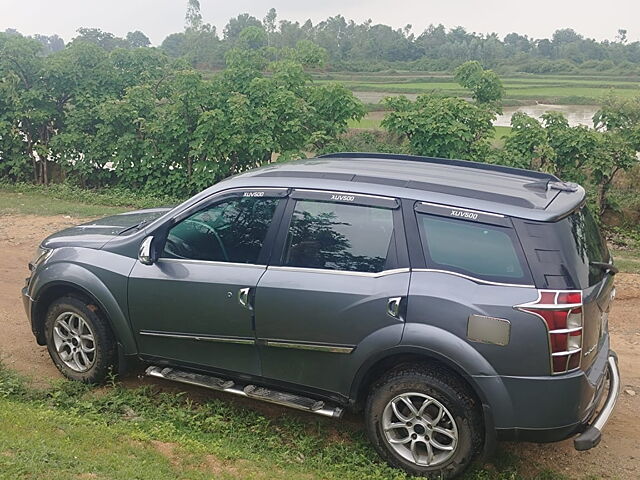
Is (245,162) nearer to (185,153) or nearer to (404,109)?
(185,153)

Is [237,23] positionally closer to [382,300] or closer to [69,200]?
[69,200]

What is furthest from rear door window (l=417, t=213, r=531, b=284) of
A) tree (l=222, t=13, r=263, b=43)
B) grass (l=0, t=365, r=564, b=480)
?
tree (l=222, t=13, r=263, b=43)

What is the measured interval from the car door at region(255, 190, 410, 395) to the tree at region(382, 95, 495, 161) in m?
7.58

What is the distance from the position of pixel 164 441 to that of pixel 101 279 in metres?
1.34

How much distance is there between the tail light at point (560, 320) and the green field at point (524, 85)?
24307mm

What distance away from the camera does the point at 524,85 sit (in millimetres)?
37375

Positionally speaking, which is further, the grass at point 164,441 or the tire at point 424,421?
the tire at point 424,421

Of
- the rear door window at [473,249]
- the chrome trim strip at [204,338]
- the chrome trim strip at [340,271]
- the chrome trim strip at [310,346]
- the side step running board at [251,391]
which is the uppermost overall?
the rear door window at [473,249]

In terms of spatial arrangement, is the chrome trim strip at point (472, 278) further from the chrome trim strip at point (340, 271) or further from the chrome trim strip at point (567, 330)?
the chrome trim strip at point (567, 330)

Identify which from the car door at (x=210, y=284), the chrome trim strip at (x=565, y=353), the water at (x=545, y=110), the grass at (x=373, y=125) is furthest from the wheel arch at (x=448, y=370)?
the water at (x=545, y=110)

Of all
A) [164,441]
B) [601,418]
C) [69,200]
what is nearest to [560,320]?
[601,418]

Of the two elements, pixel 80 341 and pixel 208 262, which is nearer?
pixel 208 262

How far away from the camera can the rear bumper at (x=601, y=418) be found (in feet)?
13.4

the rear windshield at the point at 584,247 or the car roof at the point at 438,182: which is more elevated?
the car roof at the point at 438,182
